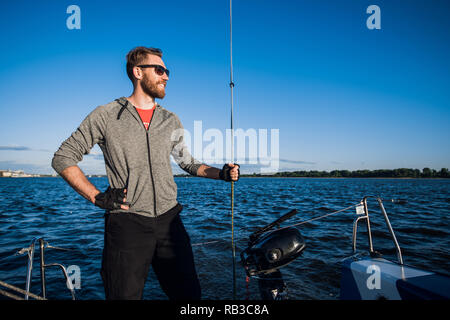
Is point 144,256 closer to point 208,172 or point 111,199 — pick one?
point 111,199

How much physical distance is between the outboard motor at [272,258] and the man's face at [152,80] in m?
1.82

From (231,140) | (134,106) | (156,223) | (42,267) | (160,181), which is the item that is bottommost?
(42,267)

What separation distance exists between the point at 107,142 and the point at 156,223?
0.78m

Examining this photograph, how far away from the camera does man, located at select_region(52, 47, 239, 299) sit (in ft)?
5.63

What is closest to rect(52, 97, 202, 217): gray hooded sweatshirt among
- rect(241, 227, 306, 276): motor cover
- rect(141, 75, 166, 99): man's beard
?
rect(141, 75, 166, 99): man's beard

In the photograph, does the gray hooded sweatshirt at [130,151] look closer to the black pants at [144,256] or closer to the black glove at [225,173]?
the black pants at [144,256]

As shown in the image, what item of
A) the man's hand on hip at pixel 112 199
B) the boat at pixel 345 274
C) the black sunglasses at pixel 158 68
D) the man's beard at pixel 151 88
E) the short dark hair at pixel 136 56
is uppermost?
the short dark hair at pixel 136 56

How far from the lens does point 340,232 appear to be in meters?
7.98

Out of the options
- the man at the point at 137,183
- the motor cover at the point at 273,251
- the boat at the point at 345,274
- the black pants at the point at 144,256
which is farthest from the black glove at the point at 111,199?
the motor cover at the point at 273,251

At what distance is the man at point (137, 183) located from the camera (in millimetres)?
1716

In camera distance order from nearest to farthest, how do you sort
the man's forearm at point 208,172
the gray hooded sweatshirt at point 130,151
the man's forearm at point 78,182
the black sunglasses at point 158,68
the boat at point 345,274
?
the man's forearm at point 78,182
the gray hooded sweatshirt at point 130,151
the black sunglasses at point 158,68
the boat at point 345,274
the man's forearm at point 208,172
